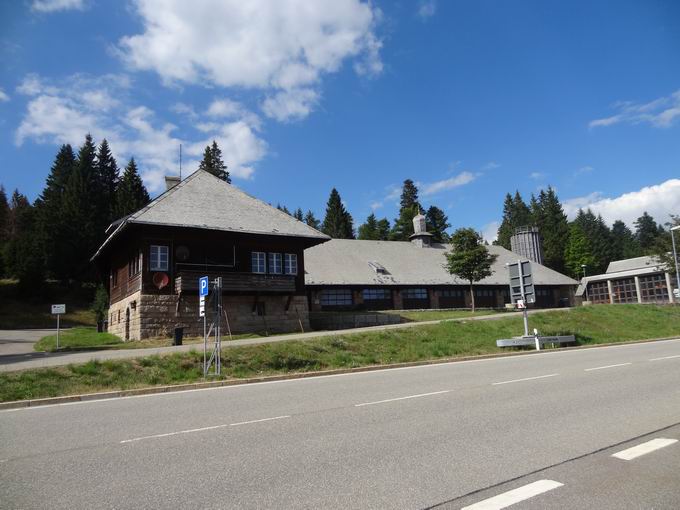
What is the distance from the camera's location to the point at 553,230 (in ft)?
313

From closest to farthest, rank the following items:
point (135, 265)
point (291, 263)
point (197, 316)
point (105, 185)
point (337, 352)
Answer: point (337, 352) → point (197, 316) → point (135, 265) → point (291, 263) → point (105, 185)

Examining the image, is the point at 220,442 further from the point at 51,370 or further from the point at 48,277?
the point at 48,277

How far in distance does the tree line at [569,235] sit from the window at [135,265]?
66547mm

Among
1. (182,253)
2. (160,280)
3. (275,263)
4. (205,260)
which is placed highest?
(182,253)

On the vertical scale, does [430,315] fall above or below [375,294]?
below

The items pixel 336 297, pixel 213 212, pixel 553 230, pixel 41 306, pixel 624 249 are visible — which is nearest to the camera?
pixel 213 212

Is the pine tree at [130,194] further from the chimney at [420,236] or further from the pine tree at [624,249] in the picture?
the pine tree at [624,249]

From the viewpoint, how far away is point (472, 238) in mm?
40875

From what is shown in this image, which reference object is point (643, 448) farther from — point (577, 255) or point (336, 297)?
point (577, 255)

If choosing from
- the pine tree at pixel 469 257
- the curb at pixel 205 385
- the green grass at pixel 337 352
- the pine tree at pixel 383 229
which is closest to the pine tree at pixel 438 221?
the pine tree at pixel 383 229

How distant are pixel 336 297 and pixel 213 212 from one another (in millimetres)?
13645

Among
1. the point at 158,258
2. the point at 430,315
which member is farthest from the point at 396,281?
the point at 158,258

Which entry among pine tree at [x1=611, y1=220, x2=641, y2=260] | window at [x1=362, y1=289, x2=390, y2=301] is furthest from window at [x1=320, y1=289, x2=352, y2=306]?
pine tree at [x1=611, y1=220, x2=641, y2=260]

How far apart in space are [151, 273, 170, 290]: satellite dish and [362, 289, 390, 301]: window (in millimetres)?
17819
